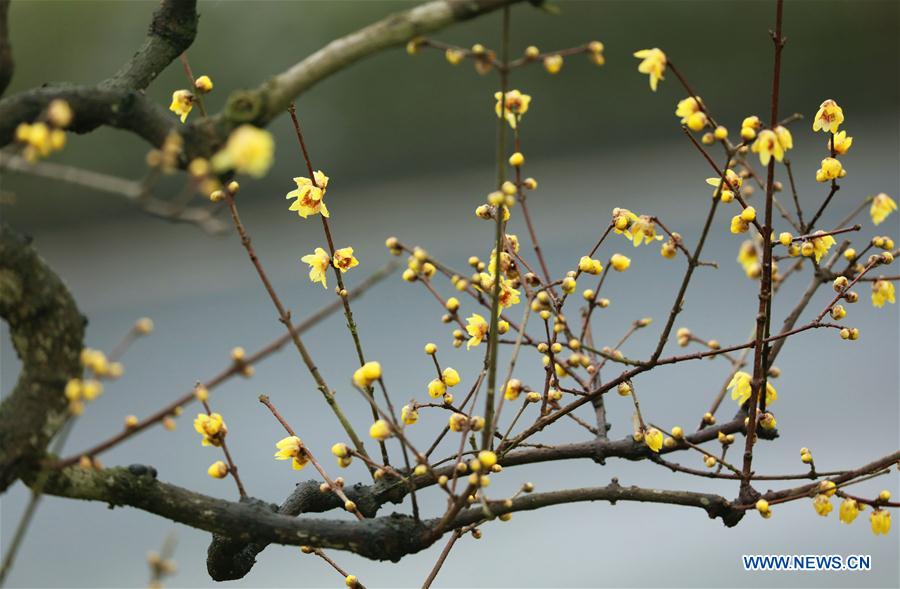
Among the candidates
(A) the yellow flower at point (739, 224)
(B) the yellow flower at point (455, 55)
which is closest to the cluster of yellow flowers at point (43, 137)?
(B) the yellow flower at point (455, 55)

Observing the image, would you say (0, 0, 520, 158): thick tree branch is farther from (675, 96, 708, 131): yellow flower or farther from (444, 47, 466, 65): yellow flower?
(675, 96, 708, 131): yellow flower

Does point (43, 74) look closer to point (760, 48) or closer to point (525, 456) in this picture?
point (760, 48)

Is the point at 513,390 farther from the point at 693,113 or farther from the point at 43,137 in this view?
the point at 43,137

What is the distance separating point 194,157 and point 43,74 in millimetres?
1234

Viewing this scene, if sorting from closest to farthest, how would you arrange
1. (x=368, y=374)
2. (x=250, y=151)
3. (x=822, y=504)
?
(x=250, y=151) < (x=368, y=374) < (x=822, y=504)

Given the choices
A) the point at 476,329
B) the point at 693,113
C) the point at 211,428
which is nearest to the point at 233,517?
the point at 211,428

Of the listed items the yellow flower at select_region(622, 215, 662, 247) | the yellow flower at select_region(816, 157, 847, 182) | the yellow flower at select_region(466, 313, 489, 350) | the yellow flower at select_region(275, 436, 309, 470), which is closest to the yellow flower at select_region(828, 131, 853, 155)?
the yellow flower at select_region(816, 157, 847, 182)

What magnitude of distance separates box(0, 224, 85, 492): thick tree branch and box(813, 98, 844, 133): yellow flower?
39cm

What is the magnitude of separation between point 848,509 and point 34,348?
0.41 meters

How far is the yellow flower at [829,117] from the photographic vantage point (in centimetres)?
52

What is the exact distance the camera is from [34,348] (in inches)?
14.6

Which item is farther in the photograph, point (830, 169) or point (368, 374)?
point (830, 169)

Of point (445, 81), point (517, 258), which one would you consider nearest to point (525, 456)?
point (517, 258)

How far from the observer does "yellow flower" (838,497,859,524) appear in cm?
50
